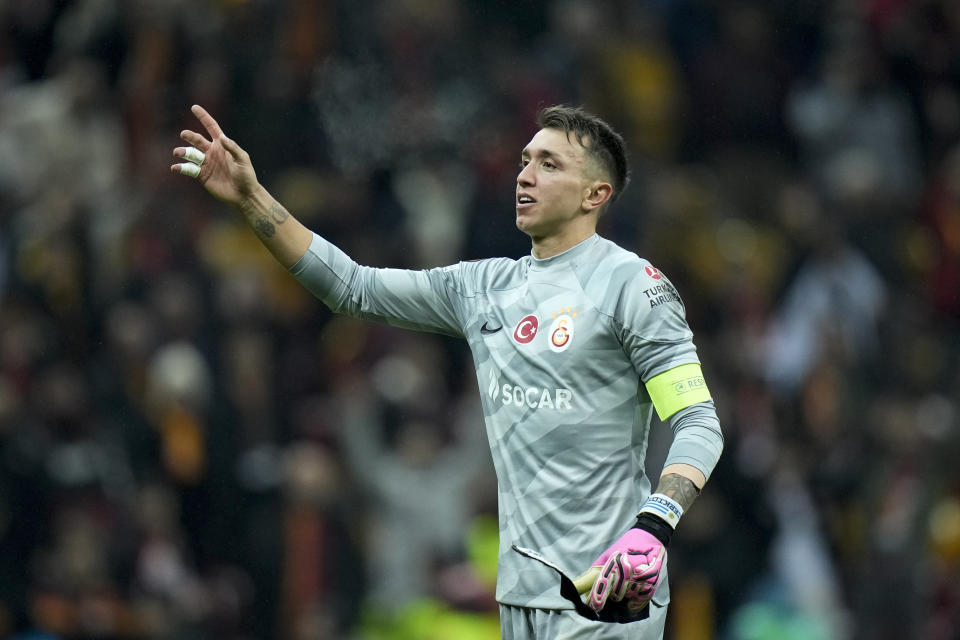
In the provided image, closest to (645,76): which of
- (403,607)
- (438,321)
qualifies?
(403,607)

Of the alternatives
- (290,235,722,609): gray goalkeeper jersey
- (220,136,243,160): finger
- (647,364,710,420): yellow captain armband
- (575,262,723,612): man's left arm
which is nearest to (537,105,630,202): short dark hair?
(290,235,722,609): gray goalkeeper jersey

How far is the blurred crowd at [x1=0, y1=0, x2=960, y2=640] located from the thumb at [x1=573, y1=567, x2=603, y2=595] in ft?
13.3

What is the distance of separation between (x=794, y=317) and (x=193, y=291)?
4.53 m

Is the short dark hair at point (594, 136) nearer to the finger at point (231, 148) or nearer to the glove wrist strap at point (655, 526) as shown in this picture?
the finger at point (231, 148)

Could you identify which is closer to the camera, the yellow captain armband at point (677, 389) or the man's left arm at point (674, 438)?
the man's left arm at point (674, 438)

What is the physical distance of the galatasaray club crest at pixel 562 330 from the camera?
486 centimetres

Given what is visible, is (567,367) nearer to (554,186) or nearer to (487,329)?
(487,329)

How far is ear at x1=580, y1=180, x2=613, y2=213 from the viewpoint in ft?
16.9

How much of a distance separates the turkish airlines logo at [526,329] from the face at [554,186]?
0.33m

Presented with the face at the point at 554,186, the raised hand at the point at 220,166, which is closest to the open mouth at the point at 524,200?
the face at the point at 554,186

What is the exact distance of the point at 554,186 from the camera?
5094 mm

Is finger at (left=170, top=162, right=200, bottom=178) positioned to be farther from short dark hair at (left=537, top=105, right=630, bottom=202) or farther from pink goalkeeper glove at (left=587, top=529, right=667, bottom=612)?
pink goalkeeper glove at (left=587, top=529, right=667, bottom=612)

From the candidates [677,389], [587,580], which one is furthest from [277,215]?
[587,580]

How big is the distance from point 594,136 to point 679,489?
1363mm
